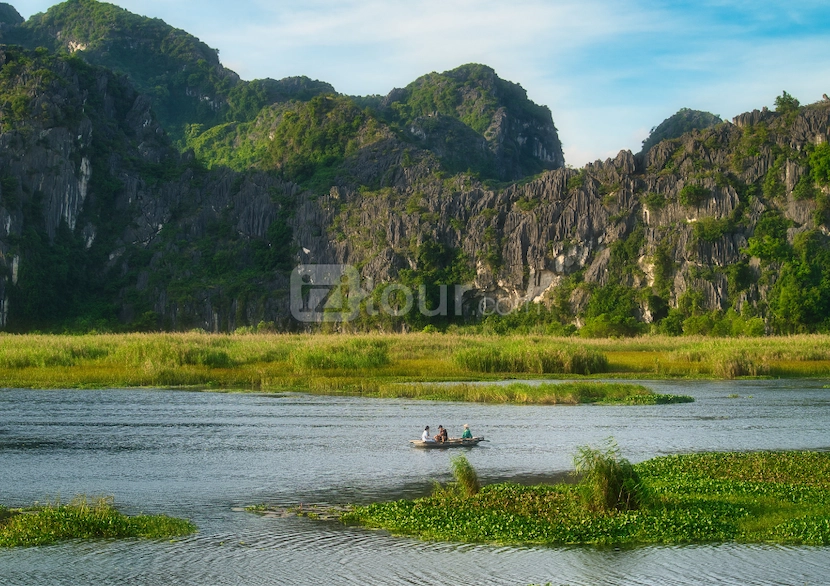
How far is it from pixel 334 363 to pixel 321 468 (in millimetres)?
29760

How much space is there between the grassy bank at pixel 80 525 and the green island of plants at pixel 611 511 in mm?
3554

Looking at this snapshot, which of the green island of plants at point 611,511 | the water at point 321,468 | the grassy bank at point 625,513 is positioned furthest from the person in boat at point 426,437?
the green island of plants at point 611,511

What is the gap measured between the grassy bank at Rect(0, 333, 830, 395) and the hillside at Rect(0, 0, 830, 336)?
→ 3247 cm

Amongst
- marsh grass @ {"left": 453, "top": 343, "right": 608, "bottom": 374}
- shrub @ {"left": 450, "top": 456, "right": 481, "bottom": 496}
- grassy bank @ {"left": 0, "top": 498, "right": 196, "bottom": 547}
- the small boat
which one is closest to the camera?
grassy bank @ {"left": 0, "top": 498, "right": 196, "bottom": 547}

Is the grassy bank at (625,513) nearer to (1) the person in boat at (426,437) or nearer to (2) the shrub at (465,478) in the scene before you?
(2) the shrub at (465,478)

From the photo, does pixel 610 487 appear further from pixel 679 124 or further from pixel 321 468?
pixel 679 124

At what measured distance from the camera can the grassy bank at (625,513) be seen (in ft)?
62.9

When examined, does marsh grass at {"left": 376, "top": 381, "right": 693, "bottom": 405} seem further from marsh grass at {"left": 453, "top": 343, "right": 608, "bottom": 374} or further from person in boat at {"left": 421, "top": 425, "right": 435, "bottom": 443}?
person in boat at {"left": 421, "top": 425, "right": 435, "bottom": 443}

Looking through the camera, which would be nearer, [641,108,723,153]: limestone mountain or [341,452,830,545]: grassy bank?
[341,452,830,545]: grassy bank

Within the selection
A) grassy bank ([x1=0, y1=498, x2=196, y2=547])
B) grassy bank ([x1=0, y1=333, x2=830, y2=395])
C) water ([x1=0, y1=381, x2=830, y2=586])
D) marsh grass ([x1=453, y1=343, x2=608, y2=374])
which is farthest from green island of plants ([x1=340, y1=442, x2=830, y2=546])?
marsh grass ([x1=453, y1=343, x2=608, y2=374])

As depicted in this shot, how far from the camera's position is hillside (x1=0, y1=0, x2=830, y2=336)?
10450 cm

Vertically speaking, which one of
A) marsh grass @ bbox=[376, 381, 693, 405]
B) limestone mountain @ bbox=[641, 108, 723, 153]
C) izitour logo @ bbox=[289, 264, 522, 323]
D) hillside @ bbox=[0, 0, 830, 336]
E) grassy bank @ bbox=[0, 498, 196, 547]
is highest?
limestone mountain @ bbox=[641, 108, 723, 153]

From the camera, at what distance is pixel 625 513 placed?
1998 centimetres

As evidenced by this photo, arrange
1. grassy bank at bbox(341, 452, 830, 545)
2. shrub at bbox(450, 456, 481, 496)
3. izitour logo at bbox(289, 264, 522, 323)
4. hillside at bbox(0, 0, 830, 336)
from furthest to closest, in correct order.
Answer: izitour logo at bbox(289, 264, 522, 323), hillside at bbox(0, 0, 830, 336), shrub at bbox(450, 456, 481, 496), grassy bank at bbox(341, 452, 830, 545)
